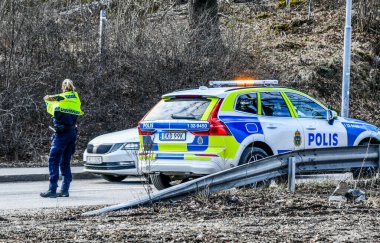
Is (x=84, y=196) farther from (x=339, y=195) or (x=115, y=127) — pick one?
(x=115, y=127)

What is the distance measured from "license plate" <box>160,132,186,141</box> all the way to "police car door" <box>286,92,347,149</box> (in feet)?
7.48

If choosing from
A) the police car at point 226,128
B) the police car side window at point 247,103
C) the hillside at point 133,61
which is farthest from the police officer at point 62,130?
the hillside at point 133,61

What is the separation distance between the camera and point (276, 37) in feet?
107

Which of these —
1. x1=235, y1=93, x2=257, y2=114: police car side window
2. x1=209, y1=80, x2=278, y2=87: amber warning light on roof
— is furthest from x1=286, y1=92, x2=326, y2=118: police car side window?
x1=235, y1=93, x2=257, y2=114: police car side window

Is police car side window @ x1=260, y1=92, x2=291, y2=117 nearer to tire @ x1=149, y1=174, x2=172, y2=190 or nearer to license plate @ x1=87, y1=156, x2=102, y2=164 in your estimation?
tire @ x1=149, y1=174, x2=172, y2=190

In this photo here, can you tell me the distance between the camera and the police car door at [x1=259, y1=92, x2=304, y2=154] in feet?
49.7

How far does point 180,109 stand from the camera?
15.0 metres

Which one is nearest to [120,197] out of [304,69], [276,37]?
[304,69]

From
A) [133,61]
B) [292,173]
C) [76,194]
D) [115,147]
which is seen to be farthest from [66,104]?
[133,61]

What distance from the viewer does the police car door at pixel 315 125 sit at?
52.0 feet

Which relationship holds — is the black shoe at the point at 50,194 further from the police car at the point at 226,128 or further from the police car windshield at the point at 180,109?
the police car windshield at the point at 180,109

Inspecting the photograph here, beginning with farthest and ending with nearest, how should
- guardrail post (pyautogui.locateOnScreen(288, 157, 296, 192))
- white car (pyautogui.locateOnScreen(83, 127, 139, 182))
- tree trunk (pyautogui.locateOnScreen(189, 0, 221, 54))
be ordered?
tree trunk (pyautogui.locateOnScreen(189, 0, 221, 54)), white car (pyautogui.locateOnScreen(83, 127, 139, 182)), guardrail post (pyautogui.locateOnScreen(288, 157, 296, 192))

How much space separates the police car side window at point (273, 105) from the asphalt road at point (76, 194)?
8.05ft

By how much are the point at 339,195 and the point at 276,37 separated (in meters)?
20.5
